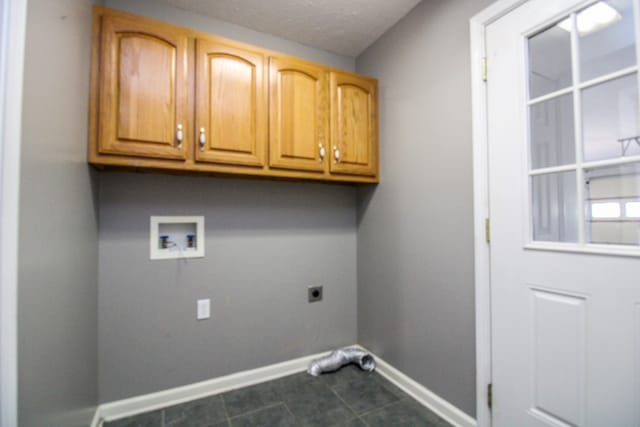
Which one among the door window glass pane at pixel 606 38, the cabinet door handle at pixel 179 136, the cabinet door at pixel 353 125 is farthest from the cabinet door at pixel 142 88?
the door window glass pane at pixel 606 38

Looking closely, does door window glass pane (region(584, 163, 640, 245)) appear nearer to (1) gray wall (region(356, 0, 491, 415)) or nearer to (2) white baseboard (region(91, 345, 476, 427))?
(1) gray wall (region(356, 0, 491, 415))

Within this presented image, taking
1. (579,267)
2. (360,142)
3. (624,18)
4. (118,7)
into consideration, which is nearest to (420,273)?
(579,267)

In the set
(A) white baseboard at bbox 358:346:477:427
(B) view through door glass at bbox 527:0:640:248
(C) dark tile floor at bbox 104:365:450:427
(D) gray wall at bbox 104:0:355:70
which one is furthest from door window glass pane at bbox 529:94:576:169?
(D) gray wall at bbox 104:0:355:70

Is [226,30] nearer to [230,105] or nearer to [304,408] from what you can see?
[230,105]

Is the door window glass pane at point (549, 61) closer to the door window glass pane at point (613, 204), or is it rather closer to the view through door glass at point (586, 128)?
the view through door glass at point (586, 128)

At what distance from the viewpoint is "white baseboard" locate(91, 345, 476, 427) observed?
1.58 meters

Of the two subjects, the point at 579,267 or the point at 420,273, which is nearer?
the point at 579,267

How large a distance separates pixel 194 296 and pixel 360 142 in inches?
59.8

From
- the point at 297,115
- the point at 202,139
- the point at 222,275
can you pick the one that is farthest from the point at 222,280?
the point at 297,115

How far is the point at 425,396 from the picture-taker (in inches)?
67.5

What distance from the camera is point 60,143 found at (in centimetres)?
104

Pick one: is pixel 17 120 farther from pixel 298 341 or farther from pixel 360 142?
pixel 298 341

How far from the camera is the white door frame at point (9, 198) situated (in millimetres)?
717

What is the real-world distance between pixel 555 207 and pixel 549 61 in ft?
2.05
